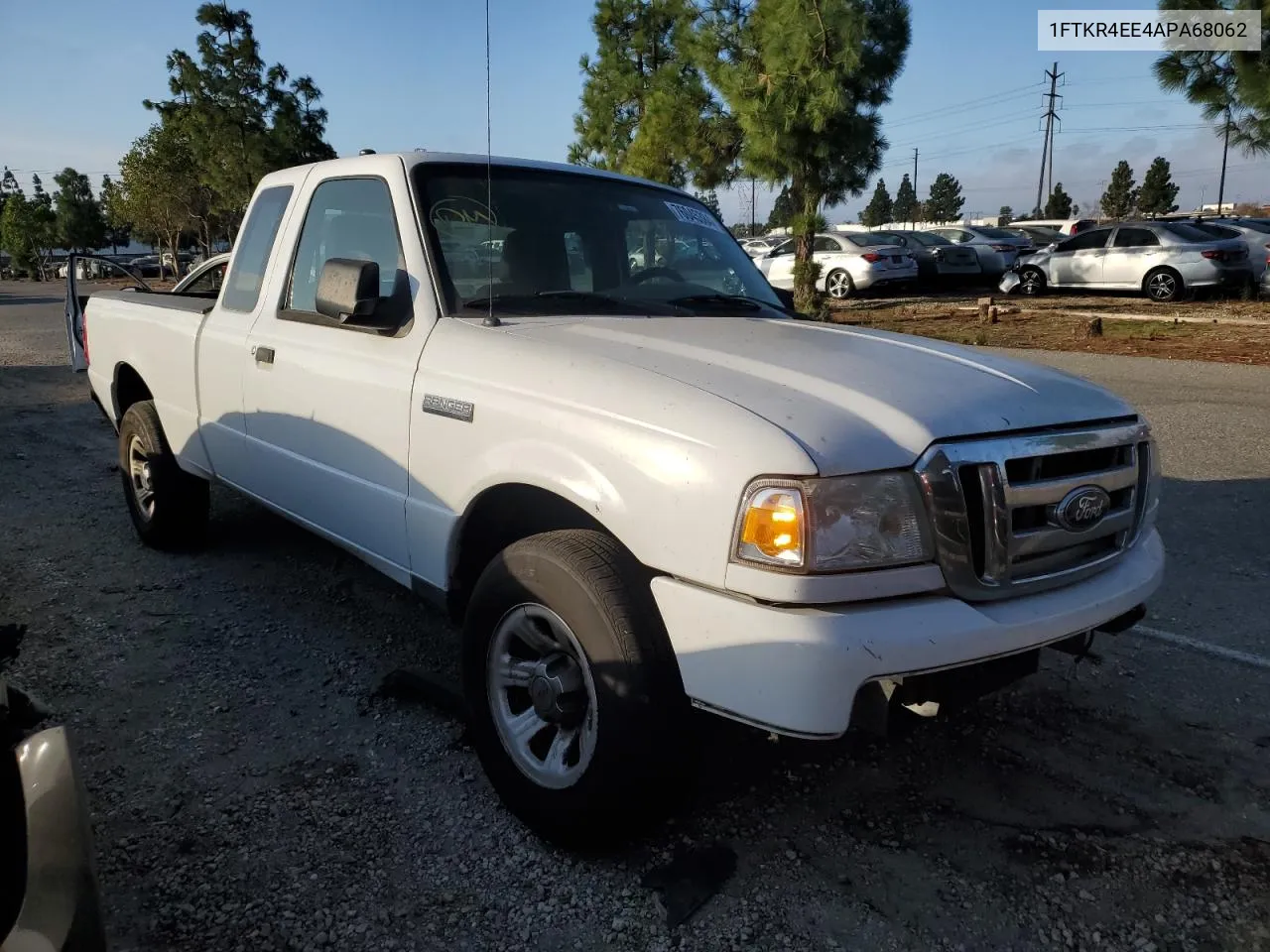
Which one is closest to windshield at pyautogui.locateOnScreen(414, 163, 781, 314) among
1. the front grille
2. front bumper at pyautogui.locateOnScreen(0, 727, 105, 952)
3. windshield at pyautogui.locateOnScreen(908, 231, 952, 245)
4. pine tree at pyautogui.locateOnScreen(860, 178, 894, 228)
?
the front grille

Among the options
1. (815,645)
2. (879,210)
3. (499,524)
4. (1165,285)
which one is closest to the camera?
(815,645)

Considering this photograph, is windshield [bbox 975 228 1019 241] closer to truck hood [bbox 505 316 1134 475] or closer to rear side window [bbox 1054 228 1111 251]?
rear side window [bbox 1054 228 1111 251]

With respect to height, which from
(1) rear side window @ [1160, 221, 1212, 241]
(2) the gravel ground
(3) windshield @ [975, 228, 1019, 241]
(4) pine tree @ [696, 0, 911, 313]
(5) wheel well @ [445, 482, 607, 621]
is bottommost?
(2) the gravel ground

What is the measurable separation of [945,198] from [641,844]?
99.0m

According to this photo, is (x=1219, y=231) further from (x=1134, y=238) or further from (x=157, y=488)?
(x=157, y=488)

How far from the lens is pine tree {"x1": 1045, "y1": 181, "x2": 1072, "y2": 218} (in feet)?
216

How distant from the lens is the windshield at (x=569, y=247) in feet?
10.7

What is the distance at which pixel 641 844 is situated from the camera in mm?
2629

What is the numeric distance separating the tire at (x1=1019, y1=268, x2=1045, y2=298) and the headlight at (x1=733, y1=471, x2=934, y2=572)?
19.4 metres

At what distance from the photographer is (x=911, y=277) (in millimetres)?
20641

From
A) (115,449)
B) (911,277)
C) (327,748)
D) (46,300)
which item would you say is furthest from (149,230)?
(327,748)

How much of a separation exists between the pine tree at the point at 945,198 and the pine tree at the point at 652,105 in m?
74.0

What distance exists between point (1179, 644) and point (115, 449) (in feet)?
25.0

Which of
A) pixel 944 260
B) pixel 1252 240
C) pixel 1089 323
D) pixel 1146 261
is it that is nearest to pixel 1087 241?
pixel 1146 261
